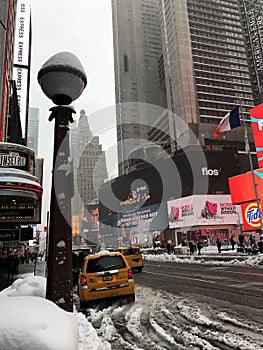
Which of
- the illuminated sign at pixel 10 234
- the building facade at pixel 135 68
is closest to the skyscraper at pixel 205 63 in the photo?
the building facade at pixel 135 68

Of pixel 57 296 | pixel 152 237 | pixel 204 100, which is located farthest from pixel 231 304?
pixel 204 100

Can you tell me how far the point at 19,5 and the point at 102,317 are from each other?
34065 mm

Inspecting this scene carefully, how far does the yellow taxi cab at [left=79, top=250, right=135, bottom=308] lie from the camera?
9543mm

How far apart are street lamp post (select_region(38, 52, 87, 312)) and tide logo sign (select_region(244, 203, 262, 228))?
39.1m

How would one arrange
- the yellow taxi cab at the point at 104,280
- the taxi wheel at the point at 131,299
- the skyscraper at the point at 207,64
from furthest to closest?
1. the skyscraper at the point at 207,64
2. the taxi wheel at the point at 131,299
3. the yellow taxi cab at the point at 104,280

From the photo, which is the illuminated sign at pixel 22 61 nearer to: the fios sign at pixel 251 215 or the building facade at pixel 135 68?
the fios sign at pixel 251 215

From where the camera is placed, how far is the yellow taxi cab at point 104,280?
376 inches

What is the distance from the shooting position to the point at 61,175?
403 cm

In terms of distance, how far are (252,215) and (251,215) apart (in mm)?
149

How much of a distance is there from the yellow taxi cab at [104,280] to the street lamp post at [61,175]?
591cm

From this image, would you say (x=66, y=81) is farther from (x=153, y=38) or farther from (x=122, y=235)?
(x=153, y=38)

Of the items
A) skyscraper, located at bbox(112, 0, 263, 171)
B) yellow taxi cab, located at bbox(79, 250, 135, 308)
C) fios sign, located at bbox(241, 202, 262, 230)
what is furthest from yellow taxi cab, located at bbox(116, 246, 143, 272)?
skyscraper, located at bbox(112, 0, 263, 171)

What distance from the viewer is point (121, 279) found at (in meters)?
9.84

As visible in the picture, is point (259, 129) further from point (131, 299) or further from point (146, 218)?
point (146, 218)
